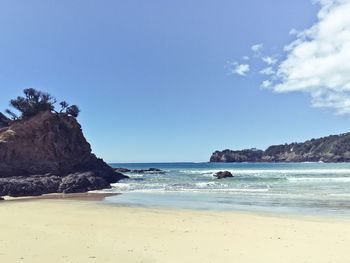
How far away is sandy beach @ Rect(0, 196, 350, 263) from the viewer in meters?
6.71

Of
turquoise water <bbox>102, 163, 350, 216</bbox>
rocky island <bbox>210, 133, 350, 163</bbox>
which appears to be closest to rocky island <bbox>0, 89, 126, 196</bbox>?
turquoise water <bbox>102, 163, 350, 216</bbox>

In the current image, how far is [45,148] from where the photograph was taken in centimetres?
3344

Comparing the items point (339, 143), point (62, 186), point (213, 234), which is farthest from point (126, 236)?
point (339, 143)

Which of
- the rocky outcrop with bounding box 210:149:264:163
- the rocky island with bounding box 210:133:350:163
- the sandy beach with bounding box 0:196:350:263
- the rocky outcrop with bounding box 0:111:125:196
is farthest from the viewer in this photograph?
the rocky outcrop with bounding box 210:149:264:163

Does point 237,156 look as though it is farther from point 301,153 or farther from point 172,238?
point 172,238

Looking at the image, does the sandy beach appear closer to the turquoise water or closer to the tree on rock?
the turquoise water

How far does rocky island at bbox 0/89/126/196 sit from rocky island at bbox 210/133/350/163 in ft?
460

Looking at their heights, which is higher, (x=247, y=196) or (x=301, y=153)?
(x=301, y=153)

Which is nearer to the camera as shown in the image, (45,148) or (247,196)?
(247,196)

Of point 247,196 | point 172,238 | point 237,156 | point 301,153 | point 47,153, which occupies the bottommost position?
point 247,196

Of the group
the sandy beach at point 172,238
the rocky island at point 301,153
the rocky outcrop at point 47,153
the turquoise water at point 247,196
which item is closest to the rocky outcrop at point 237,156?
the rocky island at point 301,153

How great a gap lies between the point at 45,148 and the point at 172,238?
29703mm

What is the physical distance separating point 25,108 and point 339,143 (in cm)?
16134

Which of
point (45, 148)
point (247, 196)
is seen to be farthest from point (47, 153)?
point (247, 196)
